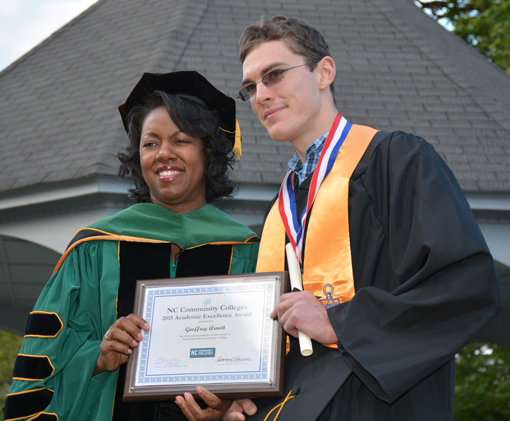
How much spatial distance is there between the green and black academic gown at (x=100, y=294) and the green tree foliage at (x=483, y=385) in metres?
A: 12.9

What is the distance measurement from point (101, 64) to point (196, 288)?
18.8ft

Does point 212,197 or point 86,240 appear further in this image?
point 212,197

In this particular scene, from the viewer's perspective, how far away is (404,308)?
2051 mm

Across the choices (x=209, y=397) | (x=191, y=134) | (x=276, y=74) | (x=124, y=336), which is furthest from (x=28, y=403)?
(x=276, y=74)

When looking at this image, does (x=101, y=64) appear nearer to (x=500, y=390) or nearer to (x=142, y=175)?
(x=142, y=175)

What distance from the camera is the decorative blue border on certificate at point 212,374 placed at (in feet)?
7.40

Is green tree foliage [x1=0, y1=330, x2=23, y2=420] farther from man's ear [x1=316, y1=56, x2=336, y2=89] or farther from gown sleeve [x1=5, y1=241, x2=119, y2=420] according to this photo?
man's ear [x1=316, y1=56, x2=336, y2=89]

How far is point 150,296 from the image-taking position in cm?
255

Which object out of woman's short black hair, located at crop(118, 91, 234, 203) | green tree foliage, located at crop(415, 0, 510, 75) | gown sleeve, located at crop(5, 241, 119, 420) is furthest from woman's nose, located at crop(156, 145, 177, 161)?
green tree foliage, located at crop(415, 0, 510, 75)

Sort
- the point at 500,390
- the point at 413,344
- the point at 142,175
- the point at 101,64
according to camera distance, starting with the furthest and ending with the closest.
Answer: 1. the point at 500,390
2. the point at 101,64
3. the point at 142,175
4. the point at 413,344

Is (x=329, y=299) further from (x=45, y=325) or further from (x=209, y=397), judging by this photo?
(x=45, y=325)

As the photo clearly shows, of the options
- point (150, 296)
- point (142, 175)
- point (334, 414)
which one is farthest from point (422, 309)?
point (142, 175)

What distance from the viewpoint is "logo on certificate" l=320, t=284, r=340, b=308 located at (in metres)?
2.32

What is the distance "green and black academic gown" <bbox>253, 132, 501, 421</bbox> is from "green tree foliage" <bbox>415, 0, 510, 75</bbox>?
1178 centimetres
